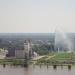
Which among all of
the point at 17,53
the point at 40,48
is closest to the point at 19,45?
the point at 17,53

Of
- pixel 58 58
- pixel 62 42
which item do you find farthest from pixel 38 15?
pixel 58 58

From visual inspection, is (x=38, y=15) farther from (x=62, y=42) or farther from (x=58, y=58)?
(x=58, y=58)

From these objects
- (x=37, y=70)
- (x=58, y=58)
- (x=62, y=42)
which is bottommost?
(x=37, y=70)

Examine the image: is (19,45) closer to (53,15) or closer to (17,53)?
(17,53)

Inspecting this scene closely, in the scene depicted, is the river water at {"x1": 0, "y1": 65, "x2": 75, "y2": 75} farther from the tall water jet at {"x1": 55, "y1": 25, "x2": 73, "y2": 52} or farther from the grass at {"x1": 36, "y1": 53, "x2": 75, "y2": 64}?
the tall water jet at {"x1": 55, "y1": 25, "x2": 73, "y2": 52}

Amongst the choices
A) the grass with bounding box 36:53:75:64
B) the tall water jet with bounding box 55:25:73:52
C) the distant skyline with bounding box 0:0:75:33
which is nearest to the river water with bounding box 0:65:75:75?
the grass with bounding box 36:53:75:64

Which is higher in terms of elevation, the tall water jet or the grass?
the tall water jet
